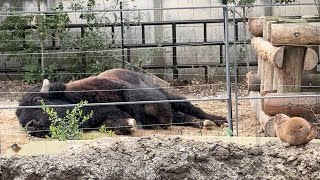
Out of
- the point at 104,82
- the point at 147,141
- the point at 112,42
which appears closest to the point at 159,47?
the point at 112,42

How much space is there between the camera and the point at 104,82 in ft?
37.5

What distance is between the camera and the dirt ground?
1020 cm

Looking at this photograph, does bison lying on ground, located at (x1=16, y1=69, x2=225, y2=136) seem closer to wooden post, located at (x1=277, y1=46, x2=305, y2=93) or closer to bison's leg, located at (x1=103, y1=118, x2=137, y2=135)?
bison's leg, located at (x1=103, y1=118, x2=137, y2=135)

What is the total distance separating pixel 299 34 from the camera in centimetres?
948

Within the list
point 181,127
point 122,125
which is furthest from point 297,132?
point 181,127

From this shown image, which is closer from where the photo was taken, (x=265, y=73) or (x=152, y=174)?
(x=152, y=174)

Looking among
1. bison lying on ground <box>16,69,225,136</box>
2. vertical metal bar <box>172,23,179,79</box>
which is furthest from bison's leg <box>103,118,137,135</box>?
vertical metal bar <box>172,23,179,79</box>

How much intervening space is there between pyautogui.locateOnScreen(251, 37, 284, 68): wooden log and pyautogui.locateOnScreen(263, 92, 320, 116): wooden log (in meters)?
0.52

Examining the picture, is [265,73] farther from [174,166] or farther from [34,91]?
[174,166]

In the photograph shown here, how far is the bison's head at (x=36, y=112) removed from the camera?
10.4m

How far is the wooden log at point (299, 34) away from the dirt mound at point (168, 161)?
3.05 m

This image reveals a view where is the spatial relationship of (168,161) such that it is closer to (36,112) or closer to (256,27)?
(36,112)

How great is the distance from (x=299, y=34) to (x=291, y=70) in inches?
23.4

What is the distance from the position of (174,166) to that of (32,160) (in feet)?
4.22
